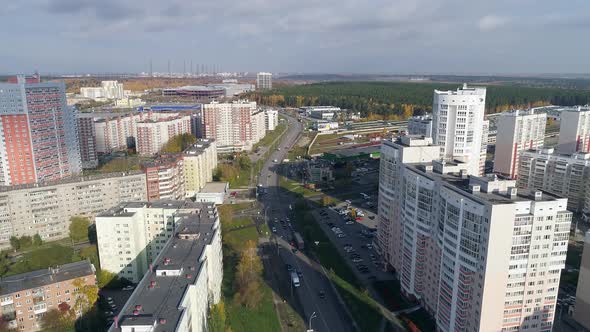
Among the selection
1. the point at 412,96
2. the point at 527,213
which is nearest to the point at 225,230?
the point at 527,213

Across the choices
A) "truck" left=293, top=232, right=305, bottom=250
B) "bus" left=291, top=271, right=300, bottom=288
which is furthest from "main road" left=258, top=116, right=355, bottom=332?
"truck" left=293, top=232, right=305, bottom=250

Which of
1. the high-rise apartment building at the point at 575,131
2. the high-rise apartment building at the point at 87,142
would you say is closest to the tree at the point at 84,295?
the high-rise apartment building at the point at 87,142

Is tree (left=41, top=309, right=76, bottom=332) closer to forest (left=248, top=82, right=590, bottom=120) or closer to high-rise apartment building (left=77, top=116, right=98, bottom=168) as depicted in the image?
high-rise apartment building (left=77, top=116, right=98, bottom=168)

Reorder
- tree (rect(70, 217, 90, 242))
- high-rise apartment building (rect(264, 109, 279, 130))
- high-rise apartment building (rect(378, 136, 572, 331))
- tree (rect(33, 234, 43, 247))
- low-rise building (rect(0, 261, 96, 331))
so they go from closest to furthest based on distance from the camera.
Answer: high-rise apartment building (rect(378, 136, 572, 331)), low-rise building (rect(0, 261, 96, 331)), tree (rect(33, 234, 43, 247)), tree (rect(70, 217, 90, 242)), high-rise apartment building (rect(264, 109, 279, 130))

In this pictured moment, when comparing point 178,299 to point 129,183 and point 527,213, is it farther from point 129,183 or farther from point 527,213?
point 129,183

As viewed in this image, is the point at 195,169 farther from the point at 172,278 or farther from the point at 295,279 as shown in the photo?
the point at 172,278

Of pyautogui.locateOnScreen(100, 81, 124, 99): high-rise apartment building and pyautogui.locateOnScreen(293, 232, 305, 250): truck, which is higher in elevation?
pyautogui.locateOnScreen(100, 81, 124, 99): high-rise apartment building

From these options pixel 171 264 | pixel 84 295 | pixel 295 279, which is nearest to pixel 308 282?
pixel 295 279
